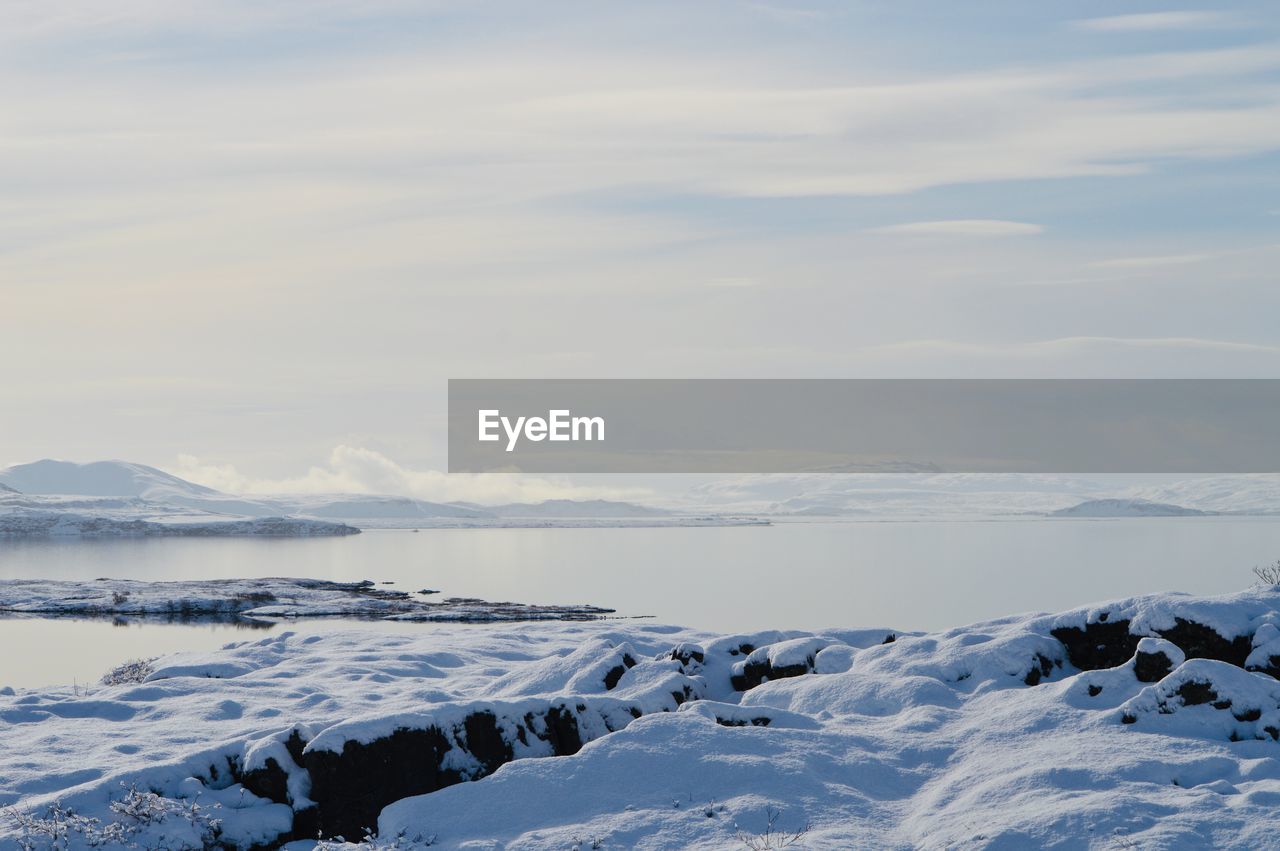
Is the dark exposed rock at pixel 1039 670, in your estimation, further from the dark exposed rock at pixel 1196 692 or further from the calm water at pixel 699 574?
the calm water at pixel 699 574

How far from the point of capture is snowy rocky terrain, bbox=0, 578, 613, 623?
5912cm

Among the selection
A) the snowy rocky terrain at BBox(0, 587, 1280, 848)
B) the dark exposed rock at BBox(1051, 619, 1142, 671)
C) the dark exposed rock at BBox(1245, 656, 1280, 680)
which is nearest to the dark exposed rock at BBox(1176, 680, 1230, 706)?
the snowy rocky terrain at BBox(0, 587, 1280, 848)

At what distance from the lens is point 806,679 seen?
20.2 m

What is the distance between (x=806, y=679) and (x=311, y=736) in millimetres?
8671

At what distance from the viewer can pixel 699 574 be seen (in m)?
87.1

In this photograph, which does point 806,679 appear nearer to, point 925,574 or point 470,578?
point 925,574

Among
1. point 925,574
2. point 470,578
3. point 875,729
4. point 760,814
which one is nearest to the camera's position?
point 760,814

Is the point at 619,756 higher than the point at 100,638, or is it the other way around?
the point at 619,756

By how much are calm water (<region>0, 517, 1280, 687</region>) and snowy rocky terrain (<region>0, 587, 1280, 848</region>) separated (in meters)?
21.7

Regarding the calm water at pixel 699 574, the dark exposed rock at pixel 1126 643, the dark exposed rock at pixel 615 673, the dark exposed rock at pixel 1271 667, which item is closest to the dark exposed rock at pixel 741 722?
the dark exposed rock at pixel 615 673

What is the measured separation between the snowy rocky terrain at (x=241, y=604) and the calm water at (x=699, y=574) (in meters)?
4.08

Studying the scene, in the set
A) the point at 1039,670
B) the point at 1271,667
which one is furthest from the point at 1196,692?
the point at 1039,670

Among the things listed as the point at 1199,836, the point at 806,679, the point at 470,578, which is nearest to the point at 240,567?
the point at 470,578

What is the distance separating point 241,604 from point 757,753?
54.3 metres
